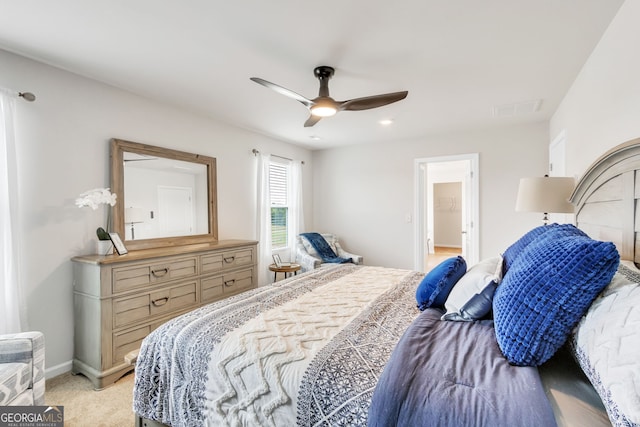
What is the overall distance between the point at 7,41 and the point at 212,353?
2517 millimetres

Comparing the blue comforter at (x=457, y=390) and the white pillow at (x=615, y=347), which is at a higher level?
the white pillow at (x=615, y=347)

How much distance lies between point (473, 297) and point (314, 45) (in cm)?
186

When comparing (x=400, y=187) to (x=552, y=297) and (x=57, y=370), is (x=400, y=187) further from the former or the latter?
(x=57, y=370)

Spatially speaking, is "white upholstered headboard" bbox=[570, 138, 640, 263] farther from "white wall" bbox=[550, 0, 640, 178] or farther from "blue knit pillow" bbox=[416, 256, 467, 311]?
"blue knit pillow" bbox=[416, 256, 467, 311]

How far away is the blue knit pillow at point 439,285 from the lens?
5.55 feet

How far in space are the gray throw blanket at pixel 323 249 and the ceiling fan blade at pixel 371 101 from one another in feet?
8.59

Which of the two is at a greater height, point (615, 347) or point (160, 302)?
point (615, 347)

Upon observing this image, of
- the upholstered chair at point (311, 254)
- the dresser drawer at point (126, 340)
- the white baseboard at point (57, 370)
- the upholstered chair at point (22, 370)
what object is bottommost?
the white baseboard at point (57, 370)

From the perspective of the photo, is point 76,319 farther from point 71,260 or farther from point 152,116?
point 152,116

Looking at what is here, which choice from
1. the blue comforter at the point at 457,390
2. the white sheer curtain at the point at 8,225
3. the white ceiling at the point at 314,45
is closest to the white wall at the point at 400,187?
the white ceiling at the point at 314,45

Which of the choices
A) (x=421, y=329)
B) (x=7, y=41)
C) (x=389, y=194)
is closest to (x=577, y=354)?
(x=421, y=329)

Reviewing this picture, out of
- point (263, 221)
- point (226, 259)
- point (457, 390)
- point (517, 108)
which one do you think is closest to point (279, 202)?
point (263, 221)

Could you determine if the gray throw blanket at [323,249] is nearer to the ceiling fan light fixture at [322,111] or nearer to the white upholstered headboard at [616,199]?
the ceiling fan light fixture at [322,111]

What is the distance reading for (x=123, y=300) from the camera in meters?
2.36
